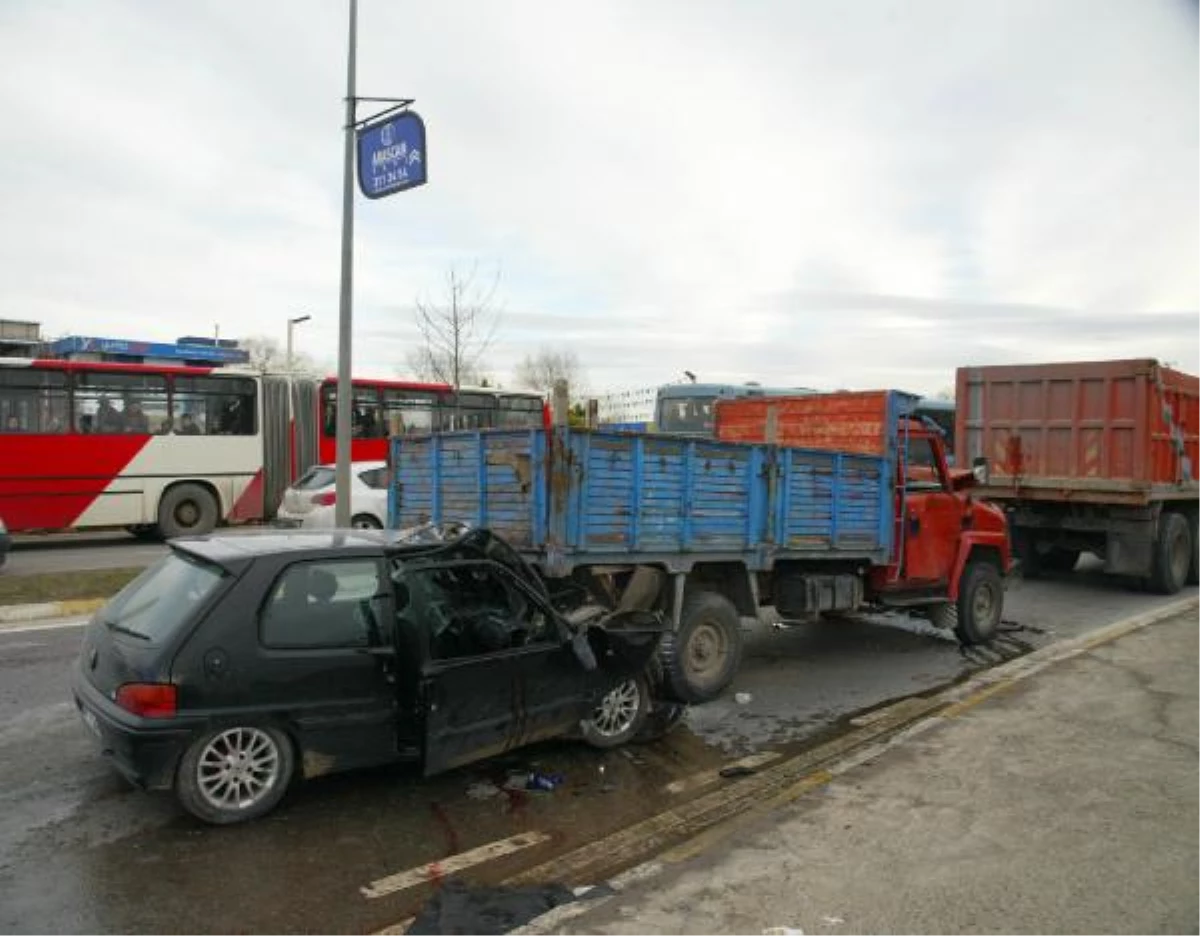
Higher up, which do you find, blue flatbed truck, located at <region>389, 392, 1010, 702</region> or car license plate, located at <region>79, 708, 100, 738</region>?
blue flatbed truck, located at <region>389, 392, 1010, 702</region>

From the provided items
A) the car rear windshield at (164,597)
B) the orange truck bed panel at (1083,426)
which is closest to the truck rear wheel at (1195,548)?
the orange truck bed panel at (1083,426)

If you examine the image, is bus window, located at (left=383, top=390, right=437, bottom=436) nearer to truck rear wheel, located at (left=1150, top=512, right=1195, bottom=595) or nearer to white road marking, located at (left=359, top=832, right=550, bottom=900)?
truck rear wheel, located at (left=1150, top=512, right=1195, bottom=595)

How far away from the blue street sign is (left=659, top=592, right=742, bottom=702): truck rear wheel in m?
6.45

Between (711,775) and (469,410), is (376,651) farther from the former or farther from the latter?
(469,410)

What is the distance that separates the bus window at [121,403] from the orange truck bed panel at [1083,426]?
13.2 meters

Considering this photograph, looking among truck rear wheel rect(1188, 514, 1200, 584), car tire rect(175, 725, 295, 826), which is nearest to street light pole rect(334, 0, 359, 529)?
car tire rect(175, 725, 295, 826)

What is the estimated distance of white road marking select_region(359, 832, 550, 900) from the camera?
3.85 meters

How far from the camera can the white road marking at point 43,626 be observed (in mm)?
8780

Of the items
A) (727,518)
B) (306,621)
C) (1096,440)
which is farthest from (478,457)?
(1096,440)

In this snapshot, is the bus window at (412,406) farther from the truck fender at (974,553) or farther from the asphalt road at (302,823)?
the asphalt road at (302,823)

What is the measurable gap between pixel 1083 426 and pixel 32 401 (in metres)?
15.6

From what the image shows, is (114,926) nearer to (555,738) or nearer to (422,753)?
(422,753)

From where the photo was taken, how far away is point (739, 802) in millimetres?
4801

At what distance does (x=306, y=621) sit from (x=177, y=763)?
0.81m
